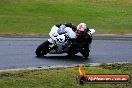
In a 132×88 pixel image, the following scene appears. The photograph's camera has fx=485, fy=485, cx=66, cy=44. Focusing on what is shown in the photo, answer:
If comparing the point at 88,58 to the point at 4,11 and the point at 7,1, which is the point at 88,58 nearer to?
the point at 4,11

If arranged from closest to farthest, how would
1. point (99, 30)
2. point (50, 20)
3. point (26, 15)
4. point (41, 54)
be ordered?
point (41, 54), point (99, 30), point (50, 20), point (26, 15)

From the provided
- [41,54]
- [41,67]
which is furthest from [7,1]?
[41,67]

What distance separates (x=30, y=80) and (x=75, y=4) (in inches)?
1137

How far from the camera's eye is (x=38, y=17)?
33938mm

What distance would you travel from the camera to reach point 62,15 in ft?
116

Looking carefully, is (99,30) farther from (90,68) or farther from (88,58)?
(90,68)

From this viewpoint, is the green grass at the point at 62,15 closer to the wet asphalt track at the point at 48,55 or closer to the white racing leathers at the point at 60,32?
the wet asphalt track at the point at 48,55

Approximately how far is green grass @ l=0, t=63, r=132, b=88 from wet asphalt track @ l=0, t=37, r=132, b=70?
6.46ft

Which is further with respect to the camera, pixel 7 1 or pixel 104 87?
pixel 7 1

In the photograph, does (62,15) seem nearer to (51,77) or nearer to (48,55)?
(48,55)

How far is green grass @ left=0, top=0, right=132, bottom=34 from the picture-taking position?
97.0 ft

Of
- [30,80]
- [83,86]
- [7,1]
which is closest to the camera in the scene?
[83,86]

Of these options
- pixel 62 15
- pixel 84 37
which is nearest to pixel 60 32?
pixel 84 37

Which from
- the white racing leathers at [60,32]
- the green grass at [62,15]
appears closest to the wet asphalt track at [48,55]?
the white racing leathers at [60,32]
